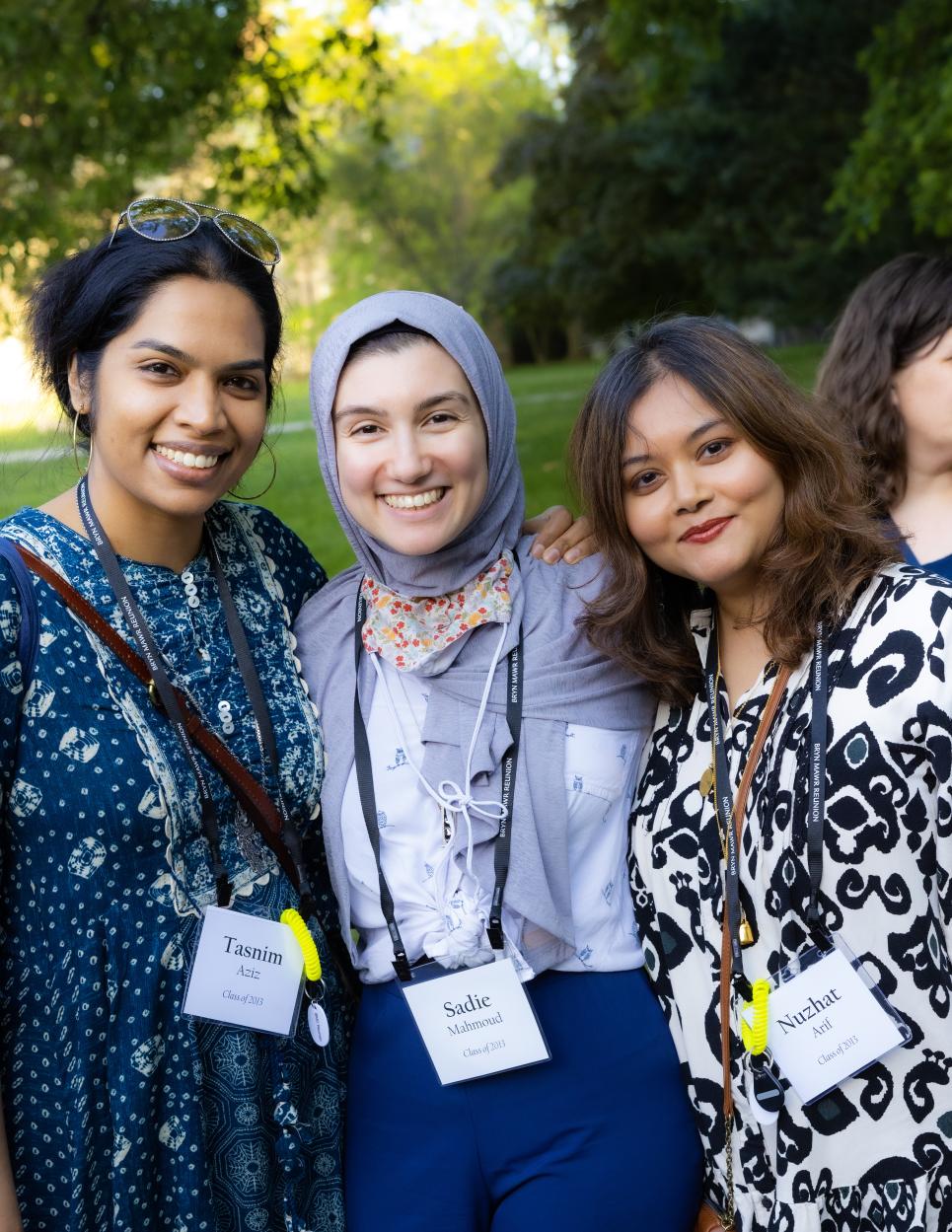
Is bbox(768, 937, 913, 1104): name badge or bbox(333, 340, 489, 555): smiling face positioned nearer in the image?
bbox(768, 937, 913, 1104): name badge

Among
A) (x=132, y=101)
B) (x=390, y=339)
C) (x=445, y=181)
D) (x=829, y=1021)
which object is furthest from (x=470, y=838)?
(x=445, y=181)

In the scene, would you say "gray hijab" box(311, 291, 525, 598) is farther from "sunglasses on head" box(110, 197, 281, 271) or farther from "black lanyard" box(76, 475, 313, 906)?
"black lanyard" box(76, 475, 313, 906)

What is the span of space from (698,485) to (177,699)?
40.8 inches

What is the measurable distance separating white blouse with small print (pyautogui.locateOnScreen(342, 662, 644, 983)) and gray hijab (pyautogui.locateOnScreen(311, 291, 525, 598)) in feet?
0.96

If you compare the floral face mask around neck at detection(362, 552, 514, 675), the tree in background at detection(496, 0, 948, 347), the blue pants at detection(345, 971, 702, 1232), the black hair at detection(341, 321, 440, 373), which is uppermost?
the tree in background at detection(496, 0, 948, 347)

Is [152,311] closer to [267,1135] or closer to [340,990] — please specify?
[340,990]

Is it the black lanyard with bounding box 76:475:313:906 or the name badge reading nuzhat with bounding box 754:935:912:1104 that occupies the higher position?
the black lanyard with bounding box 76:475:313:906

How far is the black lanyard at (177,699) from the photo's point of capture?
86.6 inches

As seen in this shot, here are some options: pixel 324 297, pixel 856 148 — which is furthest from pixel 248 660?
pixel 324 297

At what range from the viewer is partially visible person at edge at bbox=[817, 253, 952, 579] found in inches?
131

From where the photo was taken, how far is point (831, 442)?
7.45 feet

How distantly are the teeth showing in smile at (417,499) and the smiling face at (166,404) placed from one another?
0.35 metres

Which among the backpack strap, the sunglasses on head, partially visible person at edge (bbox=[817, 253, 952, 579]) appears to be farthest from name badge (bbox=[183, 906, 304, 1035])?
partially visible person at edge (bbox=[817, 253, 952, 579])

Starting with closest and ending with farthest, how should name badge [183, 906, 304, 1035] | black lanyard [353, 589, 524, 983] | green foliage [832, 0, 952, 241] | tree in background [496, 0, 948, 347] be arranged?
name badge [183, 906, 304, 1035] → black lanyard [353, 589, 524, 983] → green foliage [832, 0, 952, 241] → tree in background [496, 0, 948, 347]
